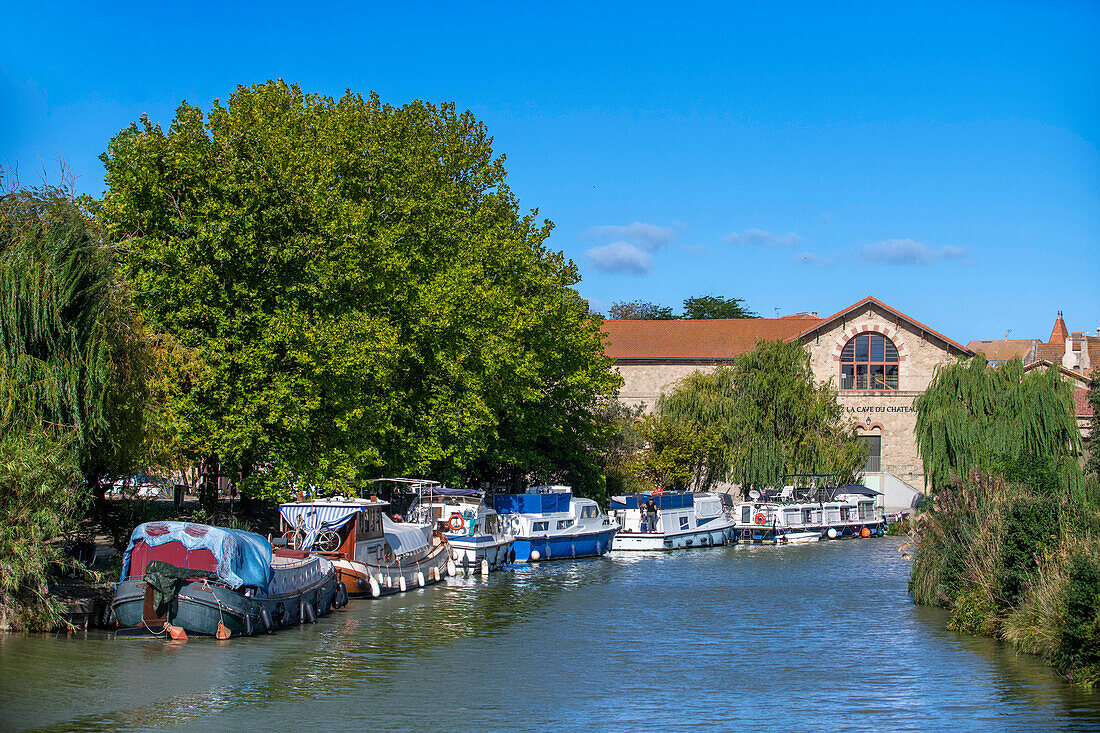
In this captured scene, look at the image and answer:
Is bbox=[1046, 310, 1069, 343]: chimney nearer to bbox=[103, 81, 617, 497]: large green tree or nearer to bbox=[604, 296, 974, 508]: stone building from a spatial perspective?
bbox=[604, 296, 974, 508]: stone building

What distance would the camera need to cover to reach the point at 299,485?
114 ft

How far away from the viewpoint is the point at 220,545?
25.9 metres

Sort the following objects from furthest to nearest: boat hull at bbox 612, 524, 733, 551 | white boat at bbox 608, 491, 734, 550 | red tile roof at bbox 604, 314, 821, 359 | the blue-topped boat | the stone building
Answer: red tile roof at bbox 604, 314, 821, 359
the stone building
white boat at bbox 608, 491, 734, 550
boat hull at bbox 612, 524, 733, 551
the blue-topped boat

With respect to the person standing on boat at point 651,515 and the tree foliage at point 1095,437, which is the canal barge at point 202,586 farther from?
the tree foliage at point 1095,437

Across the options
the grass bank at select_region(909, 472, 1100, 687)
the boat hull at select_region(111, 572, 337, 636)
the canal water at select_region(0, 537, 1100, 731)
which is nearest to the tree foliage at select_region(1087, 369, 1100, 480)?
the grass bank at select_region(909, 472, 1100, 687)

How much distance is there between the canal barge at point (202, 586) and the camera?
24.8 meters

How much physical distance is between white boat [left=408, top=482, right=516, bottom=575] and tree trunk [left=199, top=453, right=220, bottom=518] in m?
8.45

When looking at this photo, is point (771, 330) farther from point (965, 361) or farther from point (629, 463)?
point (965, 361)

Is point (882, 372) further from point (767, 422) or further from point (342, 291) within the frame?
point (342, 291)

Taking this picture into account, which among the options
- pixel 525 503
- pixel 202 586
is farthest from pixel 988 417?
pixel 202 586

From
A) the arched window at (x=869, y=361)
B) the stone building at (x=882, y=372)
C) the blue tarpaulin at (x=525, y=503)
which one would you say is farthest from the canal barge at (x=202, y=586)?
the arched window at (x=869, y=361)

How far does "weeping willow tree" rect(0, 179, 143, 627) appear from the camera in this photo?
23.2 metres

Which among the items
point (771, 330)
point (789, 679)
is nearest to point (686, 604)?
point (789, 679)

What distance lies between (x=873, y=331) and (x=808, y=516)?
17913mm
